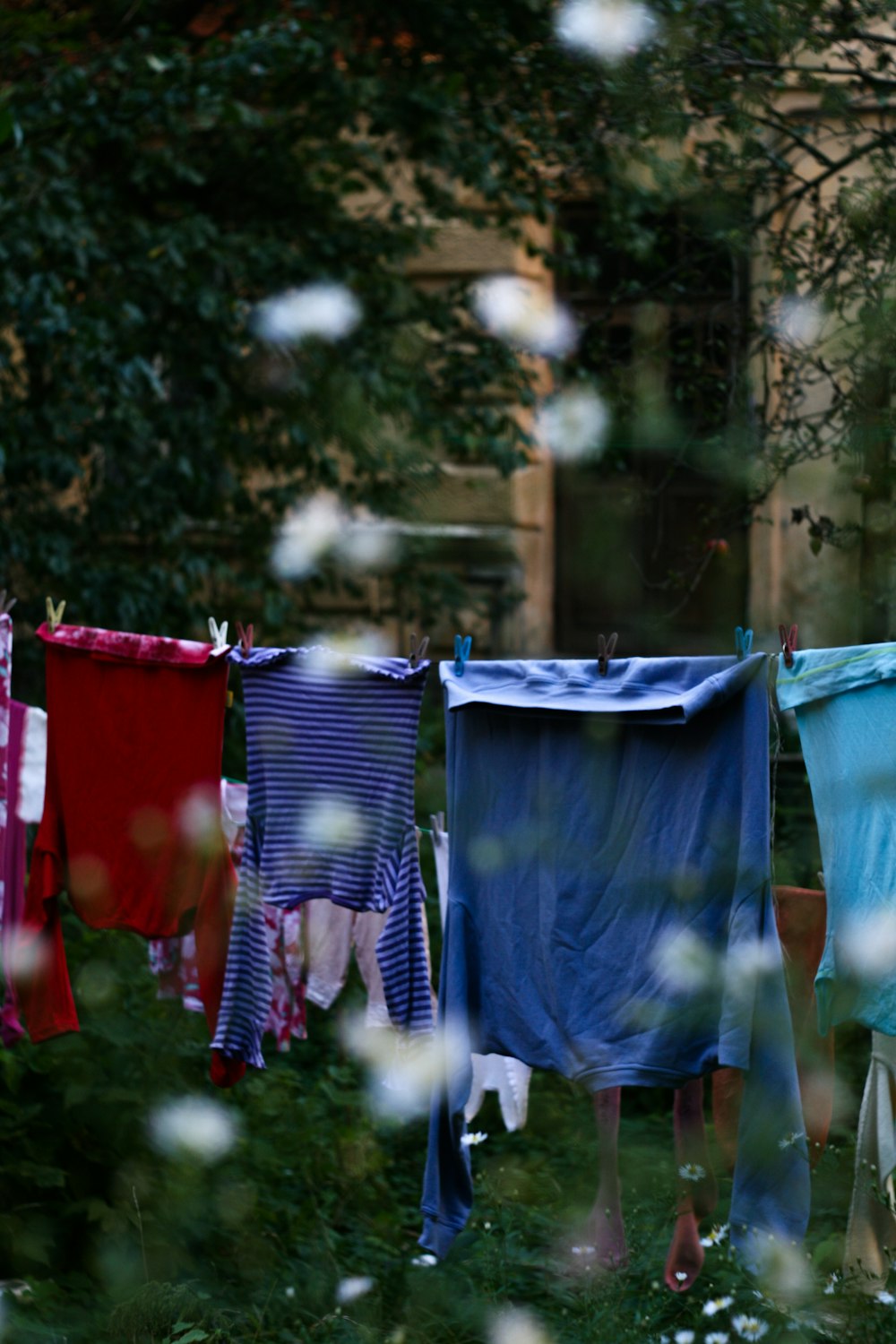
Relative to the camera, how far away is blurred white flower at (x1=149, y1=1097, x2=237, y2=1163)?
3748 mm

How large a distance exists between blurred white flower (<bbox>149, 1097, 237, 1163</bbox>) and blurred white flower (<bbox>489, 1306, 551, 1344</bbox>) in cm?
99

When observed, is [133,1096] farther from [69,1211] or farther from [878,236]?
[878,236]

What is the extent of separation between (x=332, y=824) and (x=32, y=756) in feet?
2.88

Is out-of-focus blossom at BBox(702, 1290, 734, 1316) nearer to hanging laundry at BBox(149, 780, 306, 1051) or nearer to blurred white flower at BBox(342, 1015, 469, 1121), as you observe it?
blurred white flower at BBox(342, 1015, 469, 1121)

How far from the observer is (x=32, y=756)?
3410 mm

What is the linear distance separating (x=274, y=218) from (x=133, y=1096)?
3761 millimetres

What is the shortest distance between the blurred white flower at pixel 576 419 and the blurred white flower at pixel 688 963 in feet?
10.0

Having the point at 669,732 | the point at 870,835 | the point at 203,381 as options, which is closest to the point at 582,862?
the point at 669,732

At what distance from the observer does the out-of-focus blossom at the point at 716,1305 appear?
9.49 ft

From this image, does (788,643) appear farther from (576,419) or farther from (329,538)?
(329,538)

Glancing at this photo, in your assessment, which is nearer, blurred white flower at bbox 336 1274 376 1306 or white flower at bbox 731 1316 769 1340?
white flower at bbox 731 1316 769 1340

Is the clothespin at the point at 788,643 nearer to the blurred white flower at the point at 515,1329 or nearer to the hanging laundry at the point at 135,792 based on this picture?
the hanging laundry at the point at 135,792

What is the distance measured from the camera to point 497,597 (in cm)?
674

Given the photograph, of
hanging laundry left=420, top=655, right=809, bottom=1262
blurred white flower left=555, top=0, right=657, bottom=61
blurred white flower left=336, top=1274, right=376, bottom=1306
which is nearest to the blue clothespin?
hanging laundry left=420, top=655, right=809, bottom=1262
